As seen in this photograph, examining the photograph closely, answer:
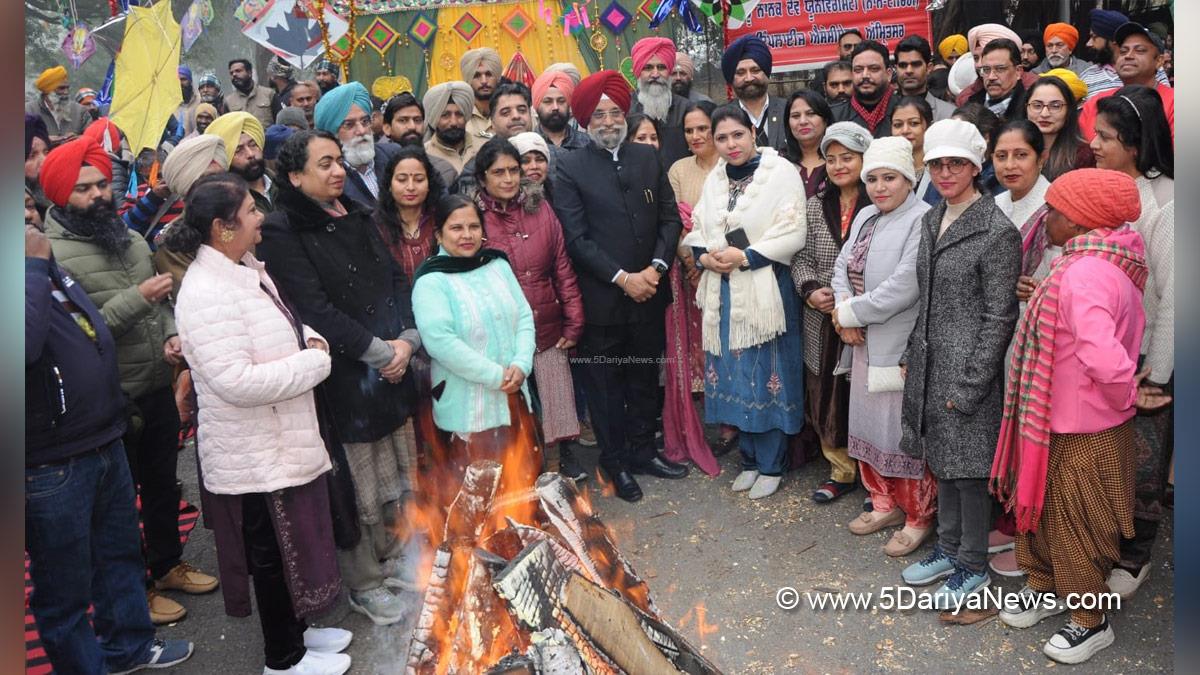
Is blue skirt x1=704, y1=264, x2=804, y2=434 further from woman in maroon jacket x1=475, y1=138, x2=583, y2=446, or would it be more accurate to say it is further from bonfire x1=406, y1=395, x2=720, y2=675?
bonfire x1=406, y1=395, x2=720, y2=675

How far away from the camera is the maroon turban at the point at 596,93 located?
512cm

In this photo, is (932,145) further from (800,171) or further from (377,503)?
(377,503)

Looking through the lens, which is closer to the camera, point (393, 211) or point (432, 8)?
point (393, 211)

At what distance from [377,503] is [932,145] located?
3044 mm

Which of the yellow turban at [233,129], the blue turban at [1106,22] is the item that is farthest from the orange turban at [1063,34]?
the yellow turban at [233,129]

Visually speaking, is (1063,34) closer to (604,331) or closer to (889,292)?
(889,292)

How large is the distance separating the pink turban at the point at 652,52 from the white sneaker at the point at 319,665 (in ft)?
15.1

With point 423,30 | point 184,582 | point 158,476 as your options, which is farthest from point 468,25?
point 184,582

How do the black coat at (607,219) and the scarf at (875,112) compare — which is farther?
the scarf at (875,112)

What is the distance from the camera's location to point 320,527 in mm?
3385

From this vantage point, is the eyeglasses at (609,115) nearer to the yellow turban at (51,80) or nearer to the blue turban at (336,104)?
the blue turban at (336,104)

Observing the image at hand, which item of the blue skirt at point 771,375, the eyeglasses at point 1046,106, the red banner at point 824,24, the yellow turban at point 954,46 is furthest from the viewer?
the red banner at point 824,24

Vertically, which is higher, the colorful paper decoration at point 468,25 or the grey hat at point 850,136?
the colorful paper decoration at point 468,25

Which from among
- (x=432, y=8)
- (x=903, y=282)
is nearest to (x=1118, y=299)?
(x=903, y=282)
